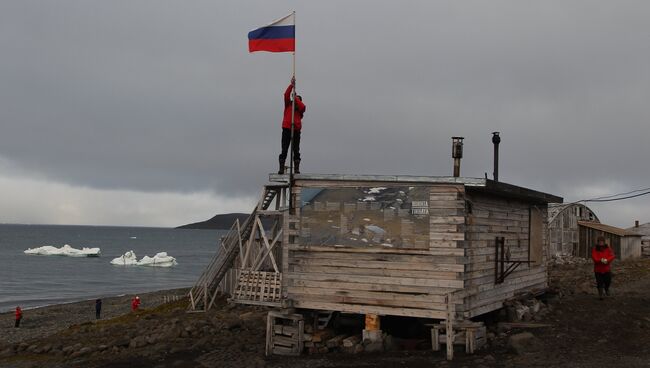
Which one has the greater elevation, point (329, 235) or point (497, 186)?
point (497, 186)

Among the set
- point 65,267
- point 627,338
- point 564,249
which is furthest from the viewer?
point 65,267

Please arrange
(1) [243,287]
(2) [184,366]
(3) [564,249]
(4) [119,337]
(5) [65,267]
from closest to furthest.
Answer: (2) [184,366] < (1) [243,287] < (4) [119,337] < (3) [564,249] < (5) [65,267]

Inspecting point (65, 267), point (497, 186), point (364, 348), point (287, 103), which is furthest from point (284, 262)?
point (65, 267)

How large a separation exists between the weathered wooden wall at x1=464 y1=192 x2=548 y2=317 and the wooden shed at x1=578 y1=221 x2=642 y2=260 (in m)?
18.8

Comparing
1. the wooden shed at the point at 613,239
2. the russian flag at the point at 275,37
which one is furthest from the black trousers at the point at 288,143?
the wooden shed at the point at 613,239

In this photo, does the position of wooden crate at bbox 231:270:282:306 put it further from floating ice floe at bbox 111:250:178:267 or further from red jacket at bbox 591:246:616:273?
floating ice floe at bbox 111:250:178:267

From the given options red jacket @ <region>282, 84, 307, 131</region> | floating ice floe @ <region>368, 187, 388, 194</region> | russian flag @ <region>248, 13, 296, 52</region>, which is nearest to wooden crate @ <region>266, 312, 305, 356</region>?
floating ice floe @ <region>368, 187, 388, 194</region>

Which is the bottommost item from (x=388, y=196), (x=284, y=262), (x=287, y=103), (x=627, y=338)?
(x=627, y=338)

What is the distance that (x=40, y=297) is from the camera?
5544 cm

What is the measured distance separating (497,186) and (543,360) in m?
4.54

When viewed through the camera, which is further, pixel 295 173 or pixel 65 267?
pixel 65 267

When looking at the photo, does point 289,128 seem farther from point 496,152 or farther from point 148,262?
point 148,262

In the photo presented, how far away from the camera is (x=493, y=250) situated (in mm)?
18000

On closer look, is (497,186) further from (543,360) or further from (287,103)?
(287,103)
